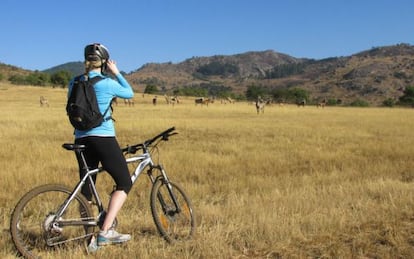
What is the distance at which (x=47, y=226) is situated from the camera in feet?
15.2

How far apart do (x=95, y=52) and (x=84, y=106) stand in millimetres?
567

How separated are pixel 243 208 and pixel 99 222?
2642 millimetres

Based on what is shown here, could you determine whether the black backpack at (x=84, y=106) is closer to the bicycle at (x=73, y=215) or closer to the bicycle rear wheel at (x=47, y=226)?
the bicycle at (x=73, y=215)

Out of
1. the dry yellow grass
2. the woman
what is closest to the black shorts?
the woman

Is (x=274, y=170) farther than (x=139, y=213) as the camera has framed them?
Yes

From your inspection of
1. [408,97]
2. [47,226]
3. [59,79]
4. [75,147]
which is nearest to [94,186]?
[75,147]

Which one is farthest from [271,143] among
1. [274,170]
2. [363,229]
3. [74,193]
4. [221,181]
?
[74,193]

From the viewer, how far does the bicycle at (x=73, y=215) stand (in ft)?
15.2

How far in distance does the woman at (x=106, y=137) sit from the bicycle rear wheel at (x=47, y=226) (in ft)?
0.80

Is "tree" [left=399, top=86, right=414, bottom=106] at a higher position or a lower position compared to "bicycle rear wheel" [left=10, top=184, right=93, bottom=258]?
lower

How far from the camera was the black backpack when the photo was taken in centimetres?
462

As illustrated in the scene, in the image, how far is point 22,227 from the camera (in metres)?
4.73

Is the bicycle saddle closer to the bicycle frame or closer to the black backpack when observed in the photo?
the bicycle frame

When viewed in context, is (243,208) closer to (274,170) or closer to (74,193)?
(74,193)
